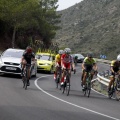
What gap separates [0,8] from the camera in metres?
54.8

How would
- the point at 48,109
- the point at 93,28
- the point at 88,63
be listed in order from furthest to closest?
1. the point at 93,28
2. the point at 88,63
3. the point at 48,109

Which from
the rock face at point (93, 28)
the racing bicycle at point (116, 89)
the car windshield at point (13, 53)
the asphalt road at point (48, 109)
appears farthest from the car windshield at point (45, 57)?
the rock face at point (93, 28)

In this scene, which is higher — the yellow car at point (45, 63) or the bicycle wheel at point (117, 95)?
the yellow car at point (45, 63)

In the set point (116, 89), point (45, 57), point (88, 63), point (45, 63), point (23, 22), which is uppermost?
point (23, 22)

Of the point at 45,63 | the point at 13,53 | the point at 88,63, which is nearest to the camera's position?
the point at 88,63

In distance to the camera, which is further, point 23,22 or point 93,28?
point 93,28

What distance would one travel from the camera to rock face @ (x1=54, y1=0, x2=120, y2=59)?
316 feet

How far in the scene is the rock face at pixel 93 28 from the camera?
96.4m

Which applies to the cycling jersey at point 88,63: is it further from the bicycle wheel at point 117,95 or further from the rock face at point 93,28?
the rock face at point 93,28

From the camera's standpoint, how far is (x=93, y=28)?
11200 cm

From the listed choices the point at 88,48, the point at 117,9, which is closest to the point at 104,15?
the point at 117,9

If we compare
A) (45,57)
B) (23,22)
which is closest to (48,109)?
(45,57)

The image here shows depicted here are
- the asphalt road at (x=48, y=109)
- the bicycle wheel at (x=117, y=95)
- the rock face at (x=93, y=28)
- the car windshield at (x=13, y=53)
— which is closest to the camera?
the asphalt road at (x=48, y=109)

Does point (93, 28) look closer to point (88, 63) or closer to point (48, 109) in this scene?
point (88, 63)
